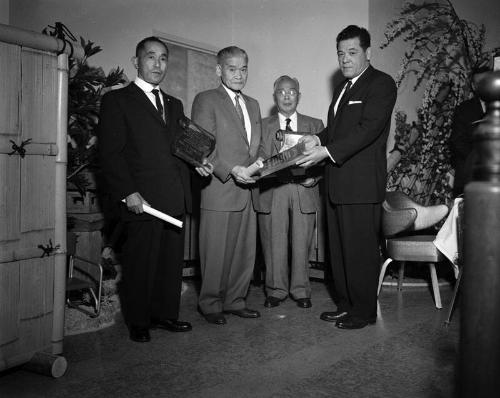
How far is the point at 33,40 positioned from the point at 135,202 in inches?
37.4

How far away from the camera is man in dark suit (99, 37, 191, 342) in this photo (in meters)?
2.91

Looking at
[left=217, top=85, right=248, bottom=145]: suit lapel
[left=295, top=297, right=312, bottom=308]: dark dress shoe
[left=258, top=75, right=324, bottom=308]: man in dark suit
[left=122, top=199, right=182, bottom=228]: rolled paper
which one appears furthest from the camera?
[left=258, top=75, right=324, bottom=308]: man in dark suit

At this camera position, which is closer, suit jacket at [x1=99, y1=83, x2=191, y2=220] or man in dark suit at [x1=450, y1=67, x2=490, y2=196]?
suit jacket at [x1=99, y1=83, x2=191, y2=220]

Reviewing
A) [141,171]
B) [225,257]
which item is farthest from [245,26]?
[141,171]

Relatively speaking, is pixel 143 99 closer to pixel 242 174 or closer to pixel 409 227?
pixel 242 174

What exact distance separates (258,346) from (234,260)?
0.78 meters

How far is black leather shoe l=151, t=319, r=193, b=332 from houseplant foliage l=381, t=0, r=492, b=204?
2648 millimetres

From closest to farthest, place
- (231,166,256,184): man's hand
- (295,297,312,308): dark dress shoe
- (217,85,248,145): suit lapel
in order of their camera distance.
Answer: (231,166,256,184): man's hand < (217,85,248,145): suit lapel < (295,297,312,308): dark dress shoe

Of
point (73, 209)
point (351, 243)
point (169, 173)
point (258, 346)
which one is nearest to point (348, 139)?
point (351, 243)

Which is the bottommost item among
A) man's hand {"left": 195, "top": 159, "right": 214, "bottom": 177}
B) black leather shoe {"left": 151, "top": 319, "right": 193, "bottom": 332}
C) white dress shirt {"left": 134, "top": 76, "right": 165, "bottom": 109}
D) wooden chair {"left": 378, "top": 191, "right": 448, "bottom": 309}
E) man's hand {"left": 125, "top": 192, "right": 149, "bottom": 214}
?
black leather shoe {"left": 151, "top": 319, "right": 193, "bottom": 332}

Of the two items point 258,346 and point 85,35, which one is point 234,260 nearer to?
point 258,346

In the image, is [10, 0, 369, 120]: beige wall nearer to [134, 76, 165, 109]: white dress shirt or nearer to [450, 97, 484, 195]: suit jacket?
[450, 97, 484, 195]: suit jacket

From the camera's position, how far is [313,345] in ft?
9.52

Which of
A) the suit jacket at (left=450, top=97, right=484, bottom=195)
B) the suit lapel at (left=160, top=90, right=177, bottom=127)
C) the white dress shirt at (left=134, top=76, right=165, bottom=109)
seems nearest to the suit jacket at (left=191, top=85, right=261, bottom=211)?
the suit lapel at (left=160, top=90, right=177, bottom=127)
